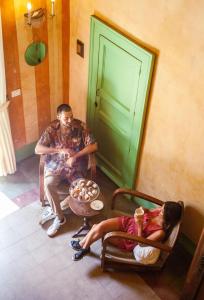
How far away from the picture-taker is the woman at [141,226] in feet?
13.3

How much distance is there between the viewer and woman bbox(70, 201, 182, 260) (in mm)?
4043

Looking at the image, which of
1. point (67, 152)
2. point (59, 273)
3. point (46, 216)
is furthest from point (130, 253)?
point (67, 152)

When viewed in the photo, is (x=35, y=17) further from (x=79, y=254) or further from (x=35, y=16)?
(x=79, y=254)

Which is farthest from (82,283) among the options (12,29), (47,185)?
(12,29)

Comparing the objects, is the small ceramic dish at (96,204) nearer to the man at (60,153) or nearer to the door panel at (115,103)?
A: the man at (60,153)

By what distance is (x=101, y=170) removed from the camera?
218 inches

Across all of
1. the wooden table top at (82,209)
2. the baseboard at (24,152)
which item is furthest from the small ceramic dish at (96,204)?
the baseboard at (24,152)

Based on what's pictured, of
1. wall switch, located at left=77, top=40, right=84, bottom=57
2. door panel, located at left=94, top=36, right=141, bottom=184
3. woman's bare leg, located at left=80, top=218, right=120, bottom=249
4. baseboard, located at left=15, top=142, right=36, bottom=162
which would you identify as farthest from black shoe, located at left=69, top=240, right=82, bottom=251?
wall switch, located at left=77, top=40, right=84, bottom=57

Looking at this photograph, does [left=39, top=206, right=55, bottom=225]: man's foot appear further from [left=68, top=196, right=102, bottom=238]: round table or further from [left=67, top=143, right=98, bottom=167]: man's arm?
[left=67, top=143, right=98, bottom=167]: man's arm

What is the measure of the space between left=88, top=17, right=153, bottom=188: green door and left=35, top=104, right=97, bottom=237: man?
400 mm

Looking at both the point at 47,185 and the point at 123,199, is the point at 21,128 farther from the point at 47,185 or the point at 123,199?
the point at 123,199

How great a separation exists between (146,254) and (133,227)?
333 millimetres

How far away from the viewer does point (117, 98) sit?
473 cm

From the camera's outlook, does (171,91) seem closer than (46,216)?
Yes
